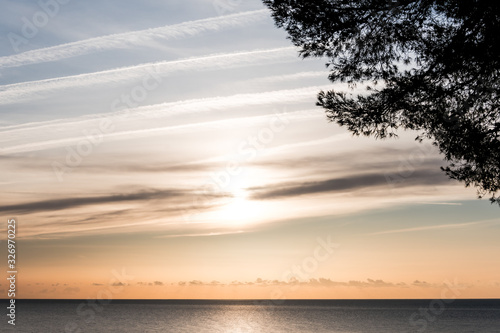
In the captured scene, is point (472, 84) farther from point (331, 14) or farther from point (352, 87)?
point (331, 14)

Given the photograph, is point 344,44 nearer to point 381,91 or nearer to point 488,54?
point 381,91

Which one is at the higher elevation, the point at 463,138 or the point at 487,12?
the point at 487,12

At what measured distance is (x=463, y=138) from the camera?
42.0 feet

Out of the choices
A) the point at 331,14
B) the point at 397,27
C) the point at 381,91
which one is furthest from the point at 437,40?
the point at 331,14

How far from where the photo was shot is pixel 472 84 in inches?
497

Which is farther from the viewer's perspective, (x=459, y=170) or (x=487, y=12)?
(x=459, y=170)

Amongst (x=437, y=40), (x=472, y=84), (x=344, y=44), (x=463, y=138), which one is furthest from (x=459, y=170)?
(x=344, y=44)

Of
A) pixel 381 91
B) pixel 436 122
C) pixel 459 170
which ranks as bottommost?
pixel 459 170

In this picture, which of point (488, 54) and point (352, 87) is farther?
point (352, 87)

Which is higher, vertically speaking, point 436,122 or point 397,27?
point 397,27

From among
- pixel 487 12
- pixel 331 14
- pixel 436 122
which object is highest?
pixel 331 14

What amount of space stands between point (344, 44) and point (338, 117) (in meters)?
1.83

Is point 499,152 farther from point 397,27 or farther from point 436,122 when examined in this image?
point 397,27

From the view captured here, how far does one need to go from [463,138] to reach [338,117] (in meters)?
3.05
